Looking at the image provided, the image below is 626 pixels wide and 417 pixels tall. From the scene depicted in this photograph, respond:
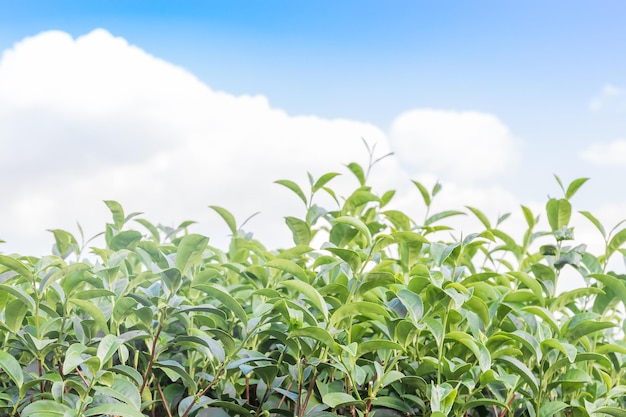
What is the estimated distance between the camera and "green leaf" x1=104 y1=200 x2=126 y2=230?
2.23 m

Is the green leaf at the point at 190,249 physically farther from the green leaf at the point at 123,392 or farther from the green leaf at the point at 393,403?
the green leaf at the point at 393,403

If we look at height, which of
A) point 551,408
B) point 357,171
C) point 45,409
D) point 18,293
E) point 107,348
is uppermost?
point 357,171

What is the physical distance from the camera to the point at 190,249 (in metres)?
1.56

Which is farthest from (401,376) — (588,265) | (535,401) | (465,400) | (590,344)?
(588,265)

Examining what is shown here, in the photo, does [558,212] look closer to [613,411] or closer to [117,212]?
Answer: [613,411]

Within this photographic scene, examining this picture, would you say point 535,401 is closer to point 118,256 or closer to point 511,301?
point 511,301

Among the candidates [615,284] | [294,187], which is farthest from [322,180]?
[615,284]

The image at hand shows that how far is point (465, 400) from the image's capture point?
171 cm

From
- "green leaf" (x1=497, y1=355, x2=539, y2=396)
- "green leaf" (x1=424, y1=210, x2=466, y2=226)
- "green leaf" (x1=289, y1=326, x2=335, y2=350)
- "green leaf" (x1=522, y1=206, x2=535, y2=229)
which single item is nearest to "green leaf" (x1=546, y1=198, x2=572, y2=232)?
"green leaf" (x1=522, y1=206, x2=535, y2=229)

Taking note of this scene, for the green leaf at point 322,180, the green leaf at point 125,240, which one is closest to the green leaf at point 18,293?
the green leaf at point 125,240

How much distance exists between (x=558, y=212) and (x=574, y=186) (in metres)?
0.11

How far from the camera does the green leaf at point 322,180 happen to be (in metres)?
2.15

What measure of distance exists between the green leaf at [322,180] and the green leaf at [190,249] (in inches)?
26.2

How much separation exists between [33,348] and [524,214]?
5.06 ft
